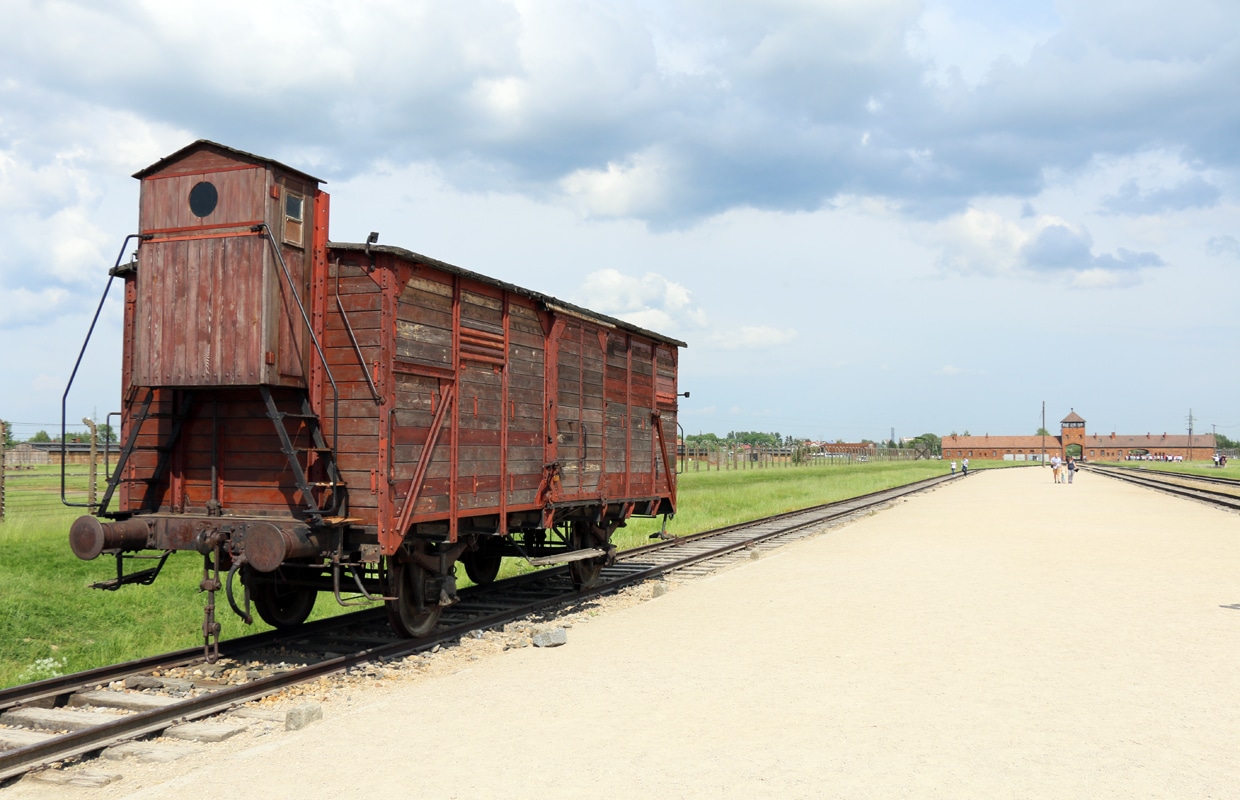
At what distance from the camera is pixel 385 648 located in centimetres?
938

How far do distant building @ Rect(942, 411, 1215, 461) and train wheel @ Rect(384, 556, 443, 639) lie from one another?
181410mm

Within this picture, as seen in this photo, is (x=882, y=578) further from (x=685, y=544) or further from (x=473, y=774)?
(x=473, y=774)

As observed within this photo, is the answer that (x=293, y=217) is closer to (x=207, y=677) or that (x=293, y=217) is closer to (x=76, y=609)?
(x=207, y=677)

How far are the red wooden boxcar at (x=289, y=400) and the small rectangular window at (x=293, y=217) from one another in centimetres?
2

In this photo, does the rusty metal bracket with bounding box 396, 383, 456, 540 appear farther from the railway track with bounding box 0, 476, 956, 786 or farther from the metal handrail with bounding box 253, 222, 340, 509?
the railway track with bounding box 0, 476, 956, 786

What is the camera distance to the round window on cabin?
888 cm

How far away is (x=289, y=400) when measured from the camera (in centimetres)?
914

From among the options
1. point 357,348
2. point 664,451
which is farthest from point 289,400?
point 664,451

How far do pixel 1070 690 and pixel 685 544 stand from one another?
39.9 feet

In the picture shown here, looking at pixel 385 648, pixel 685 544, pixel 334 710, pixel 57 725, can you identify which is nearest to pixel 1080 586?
pixel 685 544

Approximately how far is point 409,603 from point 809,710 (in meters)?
4.64

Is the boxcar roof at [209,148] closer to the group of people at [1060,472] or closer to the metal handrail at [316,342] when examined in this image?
the metal handrail at [316,342]

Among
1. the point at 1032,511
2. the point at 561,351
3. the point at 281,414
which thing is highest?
the point at 561,351

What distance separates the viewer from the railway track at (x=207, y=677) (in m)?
6.68
